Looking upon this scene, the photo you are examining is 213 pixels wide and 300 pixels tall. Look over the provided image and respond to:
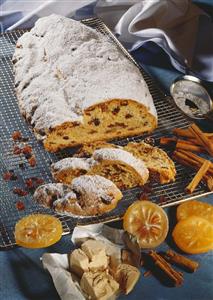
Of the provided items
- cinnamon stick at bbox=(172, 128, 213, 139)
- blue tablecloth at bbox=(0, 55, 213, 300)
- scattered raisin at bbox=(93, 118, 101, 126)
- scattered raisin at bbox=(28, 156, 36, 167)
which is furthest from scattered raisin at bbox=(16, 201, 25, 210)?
cinnamon stick at bbox=(172, 128, 213, 139)

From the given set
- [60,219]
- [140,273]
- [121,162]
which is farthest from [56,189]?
[140,273]

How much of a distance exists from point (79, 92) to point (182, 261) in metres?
1.50

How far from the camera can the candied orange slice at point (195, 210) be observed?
158 inches

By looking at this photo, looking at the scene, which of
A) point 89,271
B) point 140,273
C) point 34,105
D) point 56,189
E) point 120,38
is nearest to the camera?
point 89,271

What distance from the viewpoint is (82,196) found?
12.9 feet

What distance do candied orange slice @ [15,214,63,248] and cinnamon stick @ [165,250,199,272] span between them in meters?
0.69

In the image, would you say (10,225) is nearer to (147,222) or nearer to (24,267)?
(24,267)

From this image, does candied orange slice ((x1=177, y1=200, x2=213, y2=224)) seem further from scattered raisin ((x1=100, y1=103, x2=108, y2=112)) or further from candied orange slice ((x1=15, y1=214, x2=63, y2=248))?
scattered raisin ((x1=100, y1=103, x2=108, y2=112))

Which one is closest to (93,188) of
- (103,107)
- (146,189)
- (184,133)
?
(146,189)

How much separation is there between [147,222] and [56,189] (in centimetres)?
63

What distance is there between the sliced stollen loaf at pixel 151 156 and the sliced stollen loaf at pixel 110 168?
9cm

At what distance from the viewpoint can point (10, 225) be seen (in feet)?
12.5

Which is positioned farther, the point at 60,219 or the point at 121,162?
the point at 121,162

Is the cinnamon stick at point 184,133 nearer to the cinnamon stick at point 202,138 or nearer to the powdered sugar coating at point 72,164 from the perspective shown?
the cinnamon stick at point 202,138
